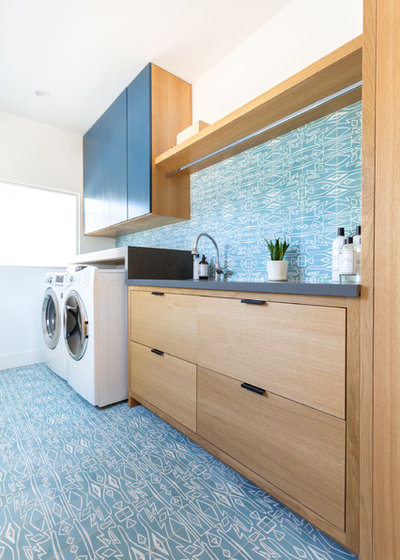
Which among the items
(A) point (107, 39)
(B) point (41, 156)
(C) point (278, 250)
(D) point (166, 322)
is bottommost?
(D) point (166, 322)

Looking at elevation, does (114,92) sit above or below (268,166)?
above

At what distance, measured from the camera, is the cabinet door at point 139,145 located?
7.30 feet

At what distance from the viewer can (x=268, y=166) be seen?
1.78 meters

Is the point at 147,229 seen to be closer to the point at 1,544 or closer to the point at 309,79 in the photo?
the point at 309,79

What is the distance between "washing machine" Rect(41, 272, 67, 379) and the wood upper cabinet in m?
0.77

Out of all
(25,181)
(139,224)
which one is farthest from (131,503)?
(25,181)

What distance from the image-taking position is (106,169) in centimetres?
285

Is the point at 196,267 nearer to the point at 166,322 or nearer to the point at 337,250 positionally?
the point at 166,322

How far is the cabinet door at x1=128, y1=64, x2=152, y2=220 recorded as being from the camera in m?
2.23

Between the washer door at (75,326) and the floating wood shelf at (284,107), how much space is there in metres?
1.27

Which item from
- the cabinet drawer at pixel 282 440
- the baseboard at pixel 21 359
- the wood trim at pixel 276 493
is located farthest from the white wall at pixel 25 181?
the cabinet drawer at pixel 282 440

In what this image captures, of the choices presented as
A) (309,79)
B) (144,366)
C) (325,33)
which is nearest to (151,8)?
(325,33)

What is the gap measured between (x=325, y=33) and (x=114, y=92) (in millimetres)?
1818

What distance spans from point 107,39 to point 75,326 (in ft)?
6.72
